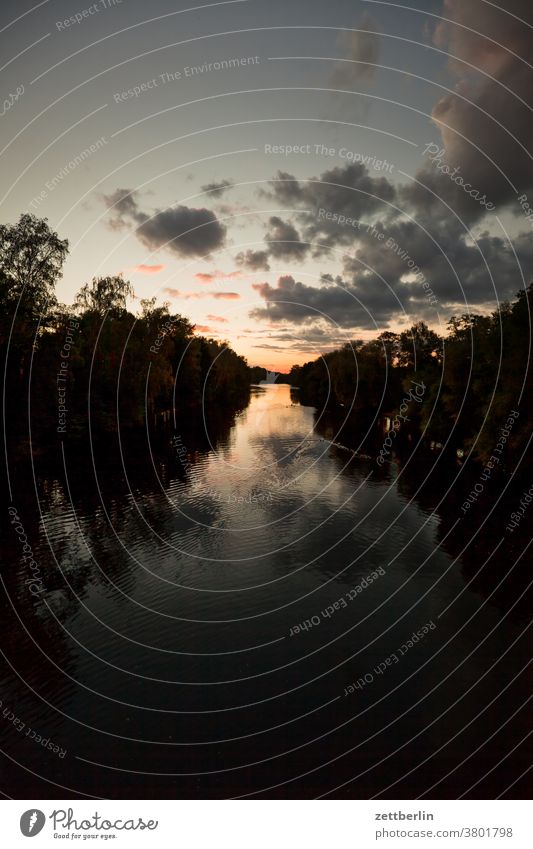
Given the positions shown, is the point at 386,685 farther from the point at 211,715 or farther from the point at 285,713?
the point at 211,715

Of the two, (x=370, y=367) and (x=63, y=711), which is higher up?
(x=370, y=367)

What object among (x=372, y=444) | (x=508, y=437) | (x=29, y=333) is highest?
(x=29, y=333)

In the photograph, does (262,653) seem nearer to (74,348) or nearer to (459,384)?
(459,384)

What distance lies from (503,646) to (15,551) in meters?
28.6

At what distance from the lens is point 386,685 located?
19141 mm

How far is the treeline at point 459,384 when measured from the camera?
45312 millimetres

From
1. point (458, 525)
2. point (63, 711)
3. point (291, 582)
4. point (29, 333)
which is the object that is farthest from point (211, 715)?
→ point (29, 333)
